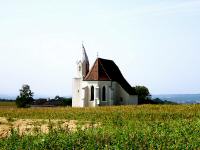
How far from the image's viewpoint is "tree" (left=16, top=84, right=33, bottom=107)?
89000mm

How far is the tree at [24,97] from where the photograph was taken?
89.0 meters

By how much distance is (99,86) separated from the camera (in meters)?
71.3

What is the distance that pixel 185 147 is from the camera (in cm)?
1515

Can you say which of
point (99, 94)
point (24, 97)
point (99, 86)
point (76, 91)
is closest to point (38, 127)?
point (99, 94)

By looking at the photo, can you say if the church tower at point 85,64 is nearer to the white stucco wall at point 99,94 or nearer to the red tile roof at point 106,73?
the white stucco wall at point 99,94

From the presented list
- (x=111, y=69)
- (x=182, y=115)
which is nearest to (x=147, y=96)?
(x=111, y=69)

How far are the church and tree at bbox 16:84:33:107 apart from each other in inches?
724

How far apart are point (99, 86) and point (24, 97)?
2435 cm

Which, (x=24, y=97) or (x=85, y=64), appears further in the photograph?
(x=24, y=97)

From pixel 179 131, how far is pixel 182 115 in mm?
19315

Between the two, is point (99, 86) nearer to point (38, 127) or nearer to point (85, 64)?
point (85, 64)

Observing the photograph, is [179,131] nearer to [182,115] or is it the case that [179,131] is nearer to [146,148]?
[146,148]

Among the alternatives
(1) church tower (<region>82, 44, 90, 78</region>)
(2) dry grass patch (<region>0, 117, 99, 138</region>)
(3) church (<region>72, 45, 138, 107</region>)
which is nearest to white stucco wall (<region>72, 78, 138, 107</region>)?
(3) church (<region>72, 45, 138, 107</region>)

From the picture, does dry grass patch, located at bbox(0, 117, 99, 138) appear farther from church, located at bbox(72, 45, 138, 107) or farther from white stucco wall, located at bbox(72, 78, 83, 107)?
white stucco wall, located at bbox(72, 78, 83, 107)
